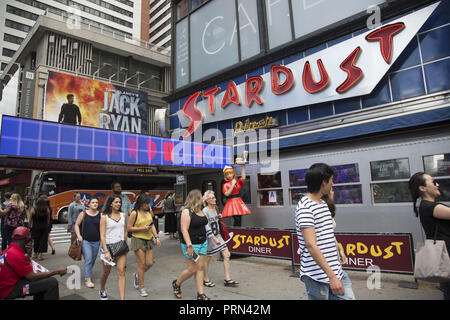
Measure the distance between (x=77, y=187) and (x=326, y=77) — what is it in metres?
18.2

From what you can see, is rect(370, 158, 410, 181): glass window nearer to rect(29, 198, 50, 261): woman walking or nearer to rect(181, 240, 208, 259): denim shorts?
rect(181, 240, 208, 259): denim shorts

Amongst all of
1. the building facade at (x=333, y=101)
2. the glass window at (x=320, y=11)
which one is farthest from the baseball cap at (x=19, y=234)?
the glass window at (x=320, y=11)

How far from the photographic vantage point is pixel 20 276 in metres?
3.57

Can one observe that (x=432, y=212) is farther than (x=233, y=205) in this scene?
No

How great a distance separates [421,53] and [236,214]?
6926 mm

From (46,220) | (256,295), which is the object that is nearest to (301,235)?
(256,295)

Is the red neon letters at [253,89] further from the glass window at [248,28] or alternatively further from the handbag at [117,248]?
the handbag at [117,248]

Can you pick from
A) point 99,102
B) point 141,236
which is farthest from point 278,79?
point 99,102

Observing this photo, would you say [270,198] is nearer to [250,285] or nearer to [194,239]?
[250,285]

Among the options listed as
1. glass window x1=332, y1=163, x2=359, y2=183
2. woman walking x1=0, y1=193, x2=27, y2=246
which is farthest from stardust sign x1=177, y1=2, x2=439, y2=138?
woman walking x1=0, y1=193, x2=27, y2=246

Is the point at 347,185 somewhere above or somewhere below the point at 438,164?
below

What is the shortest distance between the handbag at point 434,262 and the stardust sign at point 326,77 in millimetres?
6473
